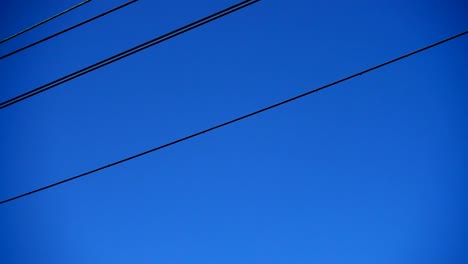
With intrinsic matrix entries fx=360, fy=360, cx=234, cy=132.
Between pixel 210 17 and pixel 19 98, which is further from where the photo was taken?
pixel 19 98

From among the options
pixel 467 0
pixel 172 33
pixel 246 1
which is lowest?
pixel 172 33

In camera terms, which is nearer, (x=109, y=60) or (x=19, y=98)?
(x=109, y=60)

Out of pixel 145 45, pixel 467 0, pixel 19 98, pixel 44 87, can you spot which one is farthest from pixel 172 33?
pixel 467 0

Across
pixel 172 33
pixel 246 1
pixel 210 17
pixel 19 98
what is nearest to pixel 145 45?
pixel 172 33

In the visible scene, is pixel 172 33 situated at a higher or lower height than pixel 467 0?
lower

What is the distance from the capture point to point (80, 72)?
269 centimetres

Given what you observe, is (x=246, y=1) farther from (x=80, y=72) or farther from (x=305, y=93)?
(x=80, y=72)

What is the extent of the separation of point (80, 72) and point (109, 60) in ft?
0.84

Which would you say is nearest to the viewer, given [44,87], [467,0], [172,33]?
[172,33]

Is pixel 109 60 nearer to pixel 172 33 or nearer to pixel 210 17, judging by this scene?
pixel 172 33

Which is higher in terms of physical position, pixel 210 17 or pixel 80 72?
pixel 210 17

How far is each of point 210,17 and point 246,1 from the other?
0.30 metres

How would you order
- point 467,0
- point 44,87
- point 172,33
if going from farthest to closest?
1. point 467,0
2. point 44,87
3. point 172,33

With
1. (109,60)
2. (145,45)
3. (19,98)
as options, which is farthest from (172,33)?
(19,98)
